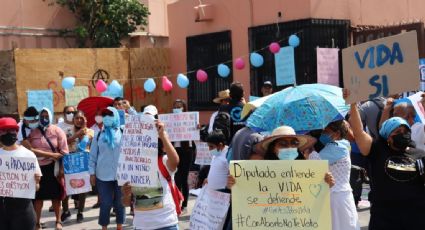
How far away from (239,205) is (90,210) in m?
6.97

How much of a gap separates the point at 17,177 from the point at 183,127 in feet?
13.3

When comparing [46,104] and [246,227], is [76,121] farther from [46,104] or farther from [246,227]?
[246,227]

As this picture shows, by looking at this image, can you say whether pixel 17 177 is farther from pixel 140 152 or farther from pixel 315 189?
pixel 315 189

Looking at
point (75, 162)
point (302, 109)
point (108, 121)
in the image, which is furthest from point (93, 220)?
point (302, 109)

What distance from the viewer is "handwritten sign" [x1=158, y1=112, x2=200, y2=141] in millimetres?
10555

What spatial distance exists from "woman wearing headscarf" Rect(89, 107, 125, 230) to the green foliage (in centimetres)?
1189

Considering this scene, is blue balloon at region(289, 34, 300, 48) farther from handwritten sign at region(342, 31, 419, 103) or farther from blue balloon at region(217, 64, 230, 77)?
handwritten sign at region(342, 31, 419, 103)

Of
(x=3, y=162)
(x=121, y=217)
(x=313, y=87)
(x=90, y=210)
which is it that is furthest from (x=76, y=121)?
(x=313, y=87)

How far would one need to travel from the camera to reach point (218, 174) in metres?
6.23

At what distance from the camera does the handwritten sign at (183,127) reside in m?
10.6

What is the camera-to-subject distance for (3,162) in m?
6.97

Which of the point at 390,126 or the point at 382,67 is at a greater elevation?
the point at 382,67

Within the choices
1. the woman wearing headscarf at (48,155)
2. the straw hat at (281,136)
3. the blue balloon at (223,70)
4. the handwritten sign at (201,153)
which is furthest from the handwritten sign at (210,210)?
the blue balloon at (223,70)

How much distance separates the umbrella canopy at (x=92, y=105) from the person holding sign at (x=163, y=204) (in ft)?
16.7
